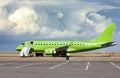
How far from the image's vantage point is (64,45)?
93062mm

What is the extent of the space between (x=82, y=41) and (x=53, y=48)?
718cm

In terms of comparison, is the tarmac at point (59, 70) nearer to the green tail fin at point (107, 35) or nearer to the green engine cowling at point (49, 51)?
the green engine cowling at point (49, 51)

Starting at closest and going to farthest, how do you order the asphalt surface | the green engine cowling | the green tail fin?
the asphalt surface < the green engine cowling < the green tail fin

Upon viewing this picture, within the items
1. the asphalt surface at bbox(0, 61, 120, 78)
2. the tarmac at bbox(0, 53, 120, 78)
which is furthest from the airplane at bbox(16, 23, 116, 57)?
the asphalt surface at bbox(0, 61, 120, 78)

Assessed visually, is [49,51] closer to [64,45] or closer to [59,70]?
[64,45]

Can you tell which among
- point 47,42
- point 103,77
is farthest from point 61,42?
point 103,77

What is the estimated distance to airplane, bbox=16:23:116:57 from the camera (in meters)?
90.7

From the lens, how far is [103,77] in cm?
2409

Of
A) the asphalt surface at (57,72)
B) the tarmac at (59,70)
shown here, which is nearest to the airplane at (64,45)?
the tarmac at (59,70)

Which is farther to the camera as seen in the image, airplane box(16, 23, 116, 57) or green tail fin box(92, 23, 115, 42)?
green tail fin box(92, 23, 115, 42)

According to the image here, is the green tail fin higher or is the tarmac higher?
the green tail fin

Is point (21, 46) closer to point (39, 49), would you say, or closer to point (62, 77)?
point (39, 49)

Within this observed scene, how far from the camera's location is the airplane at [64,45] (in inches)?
3569

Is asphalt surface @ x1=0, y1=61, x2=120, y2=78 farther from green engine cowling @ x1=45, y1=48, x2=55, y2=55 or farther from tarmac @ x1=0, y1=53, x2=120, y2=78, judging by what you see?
green engine cowling @ x1=45, y1=48, x2=55, y2=55
